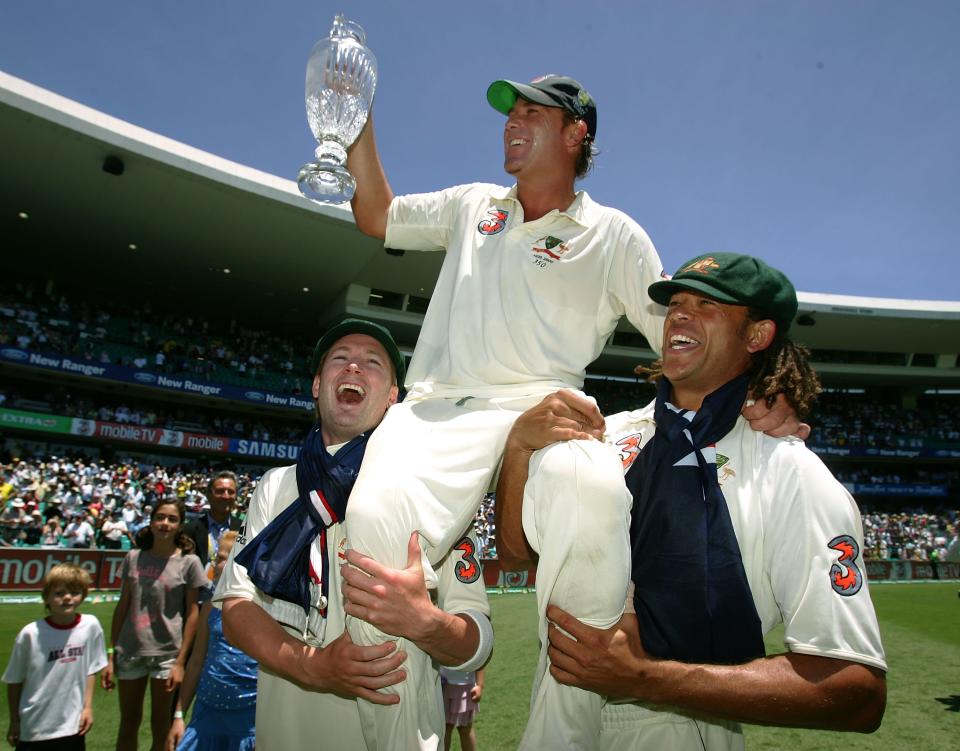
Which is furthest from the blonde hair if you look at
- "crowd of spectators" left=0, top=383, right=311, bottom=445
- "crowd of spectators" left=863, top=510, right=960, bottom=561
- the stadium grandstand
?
"crowd of spectators" left=863, top=510, right=960, bottom=561

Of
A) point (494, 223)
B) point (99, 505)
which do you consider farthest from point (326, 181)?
point (99, 505)

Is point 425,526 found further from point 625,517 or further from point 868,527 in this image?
point 868,527

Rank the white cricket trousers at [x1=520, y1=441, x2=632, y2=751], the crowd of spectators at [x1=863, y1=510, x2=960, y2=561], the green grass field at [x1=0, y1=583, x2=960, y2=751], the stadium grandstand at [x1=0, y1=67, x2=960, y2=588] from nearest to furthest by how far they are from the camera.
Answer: the white cricket trousers at [x1=520, y1=441, x2=632, y2=751] → the green grass field at [x1=0, y1=583, x2=960, y2=751] → the stadium grandstand at [x1=0, y1=67, x2=960, y2=588] → the crowd of spectators at [x1=863, y1=510, x2=960, y2=561]

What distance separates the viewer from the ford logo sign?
22.8m

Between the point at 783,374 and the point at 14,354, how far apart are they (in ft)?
89.9

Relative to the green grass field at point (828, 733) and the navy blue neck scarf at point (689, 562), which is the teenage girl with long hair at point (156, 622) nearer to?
the green grass field at point (828, 733)

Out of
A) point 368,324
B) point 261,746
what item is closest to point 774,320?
point 368,324

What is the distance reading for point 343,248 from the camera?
24.2m

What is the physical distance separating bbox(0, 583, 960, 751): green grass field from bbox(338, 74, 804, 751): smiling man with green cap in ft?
14.3

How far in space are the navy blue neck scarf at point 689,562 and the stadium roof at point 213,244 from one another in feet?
63.9

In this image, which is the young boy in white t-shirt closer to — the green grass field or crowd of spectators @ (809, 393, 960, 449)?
the green grass field

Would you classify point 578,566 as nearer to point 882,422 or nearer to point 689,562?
point 689,562

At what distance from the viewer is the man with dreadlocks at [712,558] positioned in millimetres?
1604

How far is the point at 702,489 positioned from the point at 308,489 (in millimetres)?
1248
